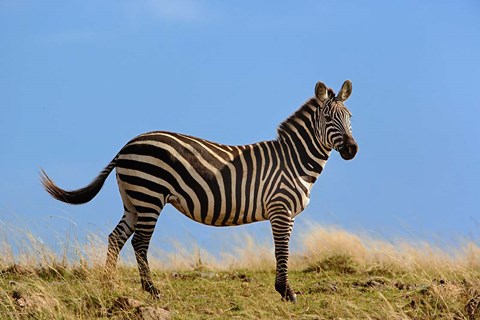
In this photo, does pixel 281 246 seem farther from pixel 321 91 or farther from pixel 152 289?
pixel 321 91

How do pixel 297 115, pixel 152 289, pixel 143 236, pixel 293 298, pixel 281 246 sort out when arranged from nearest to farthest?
pixel 152 289 → pixel 293 298 → pixel 143 236 → pixel 281 246 → pixel 297 115

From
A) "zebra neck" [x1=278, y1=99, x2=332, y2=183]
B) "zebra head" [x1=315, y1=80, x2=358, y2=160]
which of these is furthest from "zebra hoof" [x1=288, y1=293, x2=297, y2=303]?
"zebra head" [x1=315, y1=80, x2=358, y2=160]

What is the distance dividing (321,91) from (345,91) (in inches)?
20.4

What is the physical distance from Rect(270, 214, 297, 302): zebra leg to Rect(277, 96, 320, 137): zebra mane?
177 cm

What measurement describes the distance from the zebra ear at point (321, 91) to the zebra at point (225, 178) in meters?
0.02

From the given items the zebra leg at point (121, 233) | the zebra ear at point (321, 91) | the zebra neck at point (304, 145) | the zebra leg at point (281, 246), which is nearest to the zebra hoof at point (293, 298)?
the zebra leg at point (281, 246)

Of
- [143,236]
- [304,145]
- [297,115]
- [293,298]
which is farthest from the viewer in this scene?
[297,115]

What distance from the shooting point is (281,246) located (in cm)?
1158

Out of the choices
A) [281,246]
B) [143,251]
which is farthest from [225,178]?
[143,251]

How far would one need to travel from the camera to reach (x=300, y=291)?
41.2 ft

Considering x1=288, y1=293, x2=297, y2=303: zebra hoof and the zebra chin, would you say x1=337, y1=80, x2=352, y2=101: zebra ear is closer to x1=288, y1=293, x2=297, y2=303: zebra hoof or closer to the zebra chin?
the zebra chin

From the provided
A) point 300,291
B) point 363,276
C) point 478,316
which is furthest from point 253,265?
point 478,316

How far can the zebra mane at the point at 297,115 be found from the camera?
1248 cm

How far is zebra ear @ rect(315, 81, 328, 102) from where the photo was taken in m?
12.2
